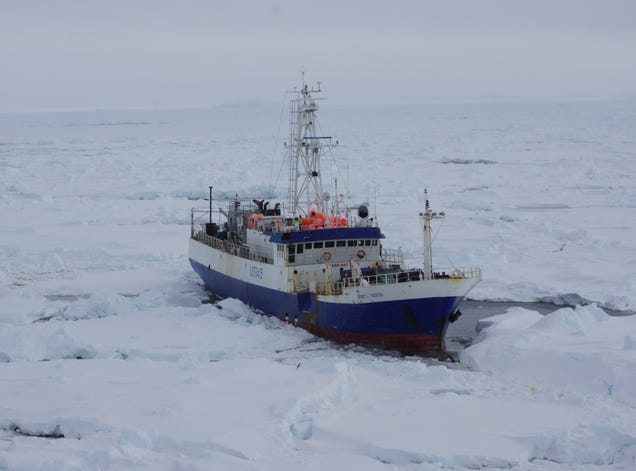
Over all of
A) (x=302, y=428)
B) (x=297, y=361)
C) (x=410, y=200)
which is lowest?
(x=297, y=361)

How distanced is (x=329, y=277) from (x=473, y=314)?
409 cm

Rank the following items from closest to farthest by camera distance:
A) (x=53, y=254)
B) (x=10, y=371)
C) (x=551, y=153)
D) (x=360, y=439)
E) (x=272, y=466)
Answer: (x=272, y=466)
(x=360, y=439)
(x=10, y=371)
(x=53, y=254)
(x=551, y=153)

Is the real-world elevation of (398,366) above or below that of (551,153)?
below

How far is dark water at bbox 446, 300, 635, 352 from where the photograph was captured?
21594 mm

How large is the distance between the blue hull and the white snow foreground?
0.61m

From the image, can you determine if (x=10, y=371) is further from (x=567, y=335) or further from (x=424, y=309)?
(x=567, y=335)

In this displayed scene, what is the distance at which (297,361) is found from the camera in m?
19.7

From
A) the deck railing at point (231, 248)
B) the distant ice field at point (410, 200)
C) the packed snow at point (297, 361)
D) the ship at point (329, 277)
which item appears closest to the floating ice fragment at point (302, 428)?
the packed snow at point (297, 361)

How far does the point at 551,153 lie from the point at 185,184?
30273 millimetres

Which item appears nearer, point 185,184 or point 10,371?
point 10,371

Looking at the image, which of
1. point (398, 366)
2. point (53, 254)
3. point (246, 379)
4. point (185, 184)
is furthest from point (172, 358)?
point (185, 184)

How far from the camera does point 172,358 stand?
19062mm

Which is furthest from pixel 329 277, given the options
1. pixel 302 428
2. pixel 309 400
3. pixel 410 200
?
pixel 410 200

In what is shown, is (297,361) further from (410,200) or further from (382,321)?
(410,200)
